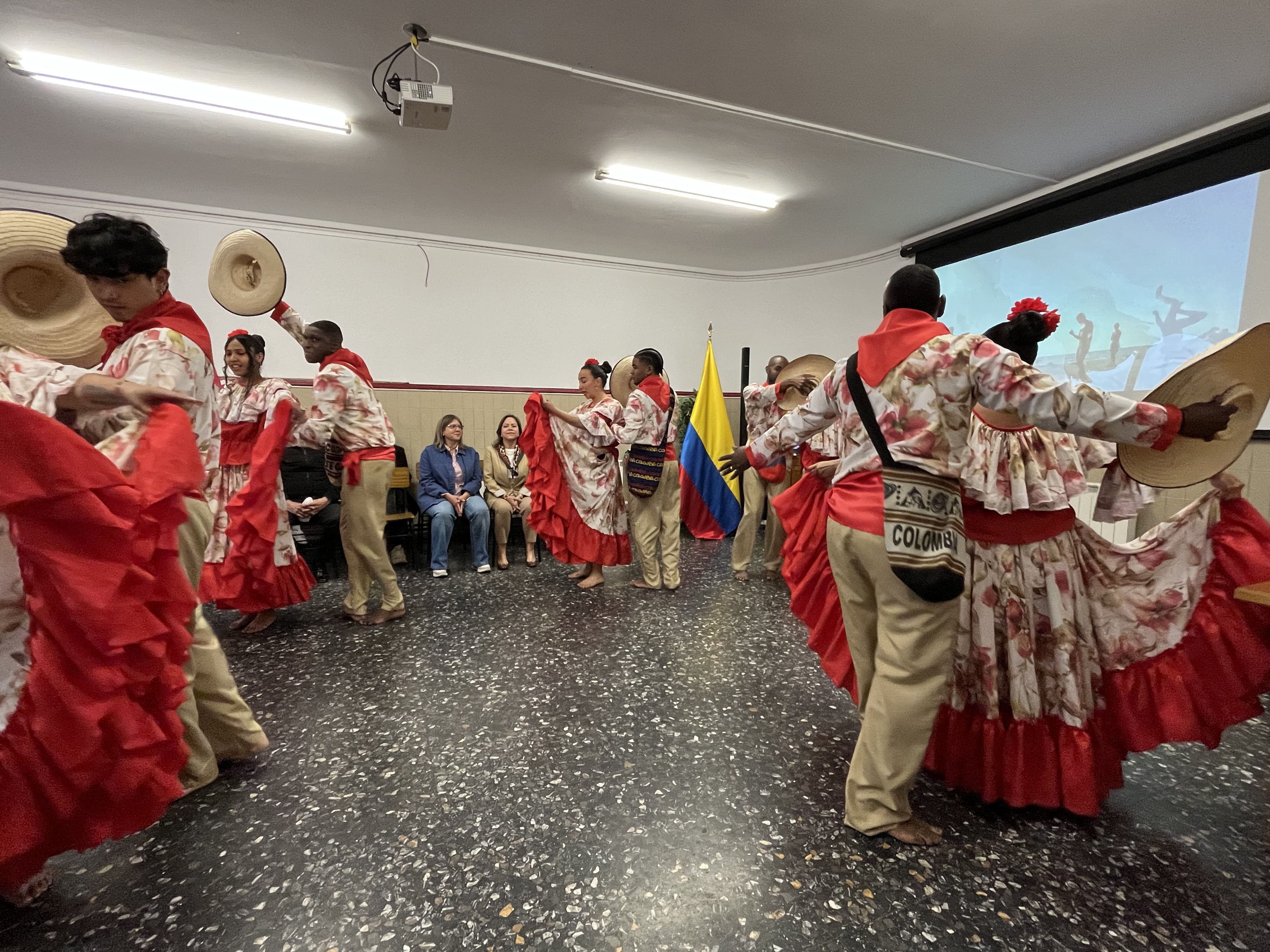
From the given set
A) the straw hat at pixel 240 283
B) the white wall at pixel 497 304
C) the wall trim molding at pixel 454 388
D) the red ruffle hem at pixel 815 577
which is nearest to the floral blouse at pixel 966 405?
the red ruffle hem at pixel 815 577

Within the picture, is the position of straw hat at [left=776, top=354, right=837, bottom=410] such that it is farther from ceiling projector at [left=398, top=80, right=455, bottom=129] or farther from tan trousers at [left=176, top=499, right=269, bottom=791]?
tan trousers at [left=176, top=499, right=269, bottom=791]

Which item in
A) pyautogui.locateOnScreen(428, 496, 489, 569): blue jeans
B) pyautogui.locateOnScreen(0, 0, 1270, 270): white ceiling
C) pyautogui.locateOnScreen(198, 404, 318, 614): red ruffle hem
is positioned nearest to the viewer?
pyautogui.locateOnScreen(0, 0, 1270, 270): white ceiling

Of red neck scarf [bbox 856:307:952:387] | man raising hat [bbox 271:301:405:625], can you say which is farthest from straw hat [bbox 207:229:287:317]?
red neck scarf [bbox 856:307:952:387]

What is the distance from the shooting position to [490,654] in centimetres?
274

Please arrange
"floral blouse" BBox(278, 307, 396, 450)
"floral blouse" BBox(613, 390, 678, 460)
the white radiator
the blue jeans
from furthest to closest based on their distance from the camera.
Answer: the blue jeans
"floral blouse" BBox(613, 390, 678, 460)
the white radiator
"floral blouse" BBox(278, 307, 396, 450)

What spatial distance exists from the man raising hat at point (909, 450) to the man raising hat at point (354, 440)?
238 centimetres

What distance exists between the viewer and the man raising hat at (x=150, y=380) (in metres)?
1.35

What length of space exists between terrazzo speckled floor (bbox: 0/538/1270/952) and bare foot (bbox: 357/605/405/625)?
0.72 m

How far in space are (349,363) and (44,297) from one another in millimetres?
1461

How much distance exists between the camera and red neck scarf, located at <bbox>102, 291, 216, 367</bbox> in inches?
60.3

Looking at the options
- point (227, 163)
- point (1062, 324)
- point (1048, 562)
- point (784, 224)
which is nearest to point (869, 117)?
point (784, 224)

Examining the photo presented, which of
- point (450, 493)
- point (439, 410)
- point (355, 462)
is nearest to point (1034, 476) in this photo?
point (355, 462)

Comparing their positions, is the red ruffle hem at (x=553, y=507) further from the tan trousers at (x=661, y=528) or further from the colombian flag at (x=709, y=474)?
the colombian flag at (x=709, y=474)

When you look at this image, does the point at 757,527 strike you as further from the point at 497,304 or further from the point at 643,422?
the point at 497,304
